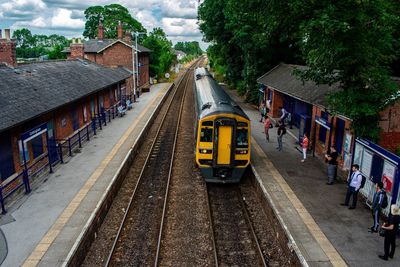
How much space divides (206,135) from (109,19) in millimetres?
72424

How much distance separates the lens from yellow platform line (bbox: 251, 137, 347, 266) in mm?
8844

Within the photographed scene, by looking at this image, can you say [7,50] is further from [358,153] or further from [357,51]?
[358,153]

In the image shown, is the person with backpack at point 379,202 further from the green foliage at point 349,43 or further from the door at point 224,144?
the door at point 224,144

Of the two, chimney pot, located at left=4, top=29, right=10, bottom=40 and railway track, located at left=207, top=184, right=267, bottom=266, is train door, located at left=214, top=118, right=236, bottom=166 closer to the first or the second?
railway track, located at left=207, top=184, right=267, bottom=266

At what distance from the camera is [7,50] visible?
17.2 meters

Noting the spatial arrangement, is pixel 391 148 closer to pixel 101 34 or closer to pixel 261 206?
pixel 261 206

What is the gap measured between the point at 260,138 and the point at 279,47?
13.6 meters

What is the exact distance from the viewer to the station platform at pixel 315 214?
29.4 ft

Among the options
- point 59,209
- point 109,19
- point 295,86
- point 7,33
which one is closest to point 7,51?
point 7,33

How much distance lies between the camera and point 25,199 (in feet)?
40.0

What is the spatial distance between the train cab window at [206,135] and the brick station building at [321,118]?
14.2 ft

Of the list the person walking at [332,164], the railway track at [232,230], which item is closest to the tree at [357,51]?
the person walking at [332,164]

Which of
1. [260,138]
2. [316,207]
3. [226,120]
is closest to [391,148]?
[316,207]

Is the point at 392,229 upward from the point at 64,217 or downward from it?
upward
